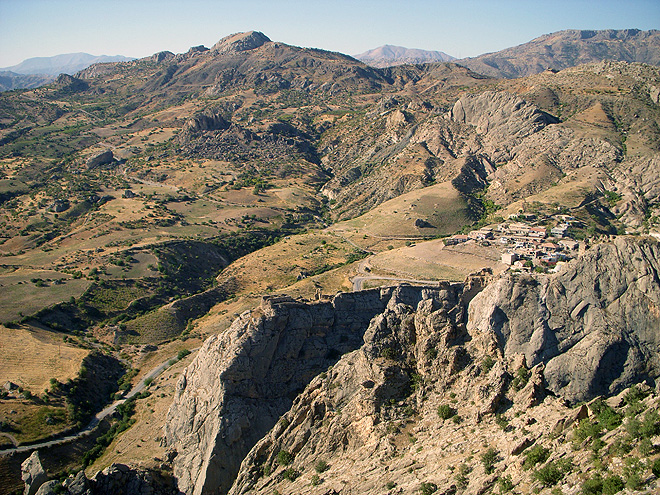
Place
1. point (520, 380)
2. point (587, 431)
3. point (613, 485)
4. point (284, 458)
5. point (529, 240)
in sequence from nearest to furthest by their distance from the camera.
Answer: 1. point (613, 485)
2. point (587, 431)
3. point (520, 380)
4. point (284, 458)
5. point (529, 240)

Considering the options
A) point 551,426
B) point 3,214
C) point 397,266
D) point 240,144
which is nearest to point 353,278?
point 397,266

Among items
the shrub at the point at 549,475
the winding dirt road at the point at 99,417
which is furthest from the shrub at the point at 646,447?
the winding dirt road at the point at 99,417

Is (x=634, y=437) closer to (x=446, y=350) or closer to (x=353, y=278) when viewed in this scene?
(x=446, y=350)

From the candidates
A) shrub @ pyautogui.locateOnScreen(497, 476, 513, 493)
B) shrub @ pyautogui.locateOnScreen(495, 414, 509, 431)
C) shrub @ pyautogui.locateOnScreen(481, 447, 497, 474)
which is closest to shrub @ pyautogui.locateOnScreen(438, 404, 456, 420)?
shrub @ pyautogui.locateOnScreen(495, 414, 509, 431)

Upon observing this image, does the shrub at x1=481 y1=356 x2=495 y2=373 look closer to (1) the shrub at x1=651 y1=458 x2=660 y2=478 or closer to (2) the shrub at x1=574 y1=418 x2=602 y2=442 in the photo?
(2) the shrub at x1=574 y1=418 x2=602 y2=442

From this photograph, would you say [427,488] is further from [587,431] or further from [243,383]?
[243,383]

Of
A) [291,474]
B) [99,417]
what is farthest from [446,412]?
[99,417]
